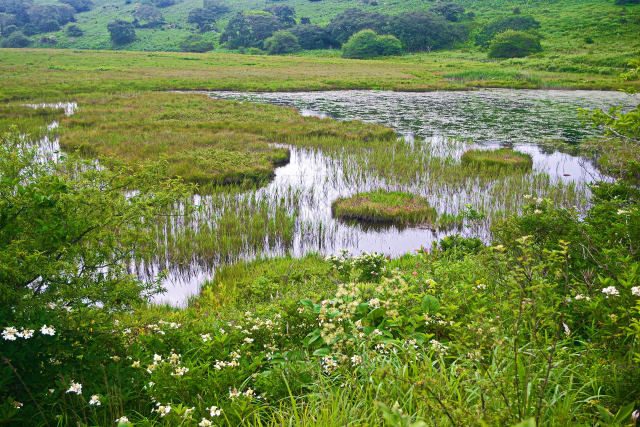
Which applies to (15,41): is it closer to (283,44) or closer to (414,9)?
(283,44)

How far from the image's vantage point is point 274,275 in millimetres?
7414

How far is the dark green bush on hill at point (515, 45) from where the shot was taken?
221 ft

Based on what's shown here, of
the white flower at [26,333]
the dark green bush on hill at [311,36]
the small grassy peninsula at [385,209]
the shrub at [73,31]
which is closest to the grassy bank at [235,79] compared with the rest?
the small grassy peninsula at [385,209]

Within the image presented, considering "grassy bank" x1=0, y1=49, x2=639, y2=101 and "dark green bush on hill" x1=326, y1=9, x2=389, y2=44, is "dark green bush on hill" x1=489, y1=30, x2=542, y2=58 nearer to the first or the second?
"grassy bank" x1=0, y1=49, x2=639, y2=101

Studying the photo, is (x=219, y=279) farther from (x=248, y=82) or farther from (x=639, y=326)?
(x=248, y=82)

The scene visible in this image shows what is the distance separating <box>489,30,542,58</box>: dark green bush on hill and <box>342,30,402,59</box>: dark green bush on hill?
21.2 m

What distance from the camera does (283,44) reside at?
93562 mm

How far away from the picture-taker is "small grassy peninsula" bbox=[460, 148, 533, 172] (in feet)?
49.7

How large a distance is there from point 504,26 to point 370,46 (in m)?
26.5

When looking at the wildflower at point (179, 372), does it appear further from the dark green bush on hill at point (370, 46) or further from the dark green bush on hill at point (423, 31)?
the dark green bush on hill at point (423, 31)

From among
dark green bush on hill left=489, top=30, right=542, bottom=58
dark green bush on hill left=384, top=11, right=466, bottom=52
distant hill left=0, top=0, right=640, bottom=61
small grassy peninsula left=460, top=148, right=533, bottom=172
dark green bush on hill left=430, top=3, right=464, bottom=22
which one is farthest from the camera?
dark green bush on hill left=430, top=3, right=464, bottom=22

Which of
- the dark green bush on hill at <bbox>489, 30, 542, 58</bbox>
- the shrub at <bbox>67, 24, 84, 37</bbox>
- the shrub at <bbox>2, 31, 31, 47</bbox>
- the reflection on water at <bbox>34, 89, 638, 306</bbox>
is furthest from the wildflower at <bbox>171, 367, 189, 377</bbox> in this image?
the shrub at <bbox>67, 24, 84, 37</bbox>

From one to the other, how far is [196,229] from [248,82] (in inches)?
1465

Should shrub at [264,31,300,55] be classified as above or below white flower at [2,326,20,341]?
above
